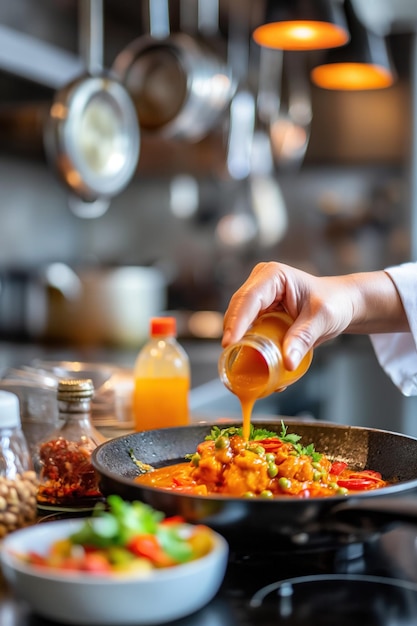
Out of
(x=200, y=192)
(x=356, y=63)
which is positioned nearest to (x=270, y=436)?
(x=356, y=63)

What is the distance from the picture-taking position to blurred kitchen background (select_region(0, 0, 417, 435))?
11.2 feet

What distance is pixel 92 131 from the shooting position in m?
3.02

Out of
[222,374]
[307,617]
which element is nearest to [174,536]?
[307,617]

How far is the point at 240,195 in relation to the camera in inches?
209

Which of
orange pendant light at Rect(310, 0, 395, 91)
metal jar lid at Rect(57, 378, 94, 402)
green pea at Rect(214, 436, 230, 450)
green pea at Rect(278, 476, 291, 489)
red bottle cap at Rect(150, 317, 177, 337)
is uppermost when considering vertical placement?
orange pendant light at Rect(310, 0, 395, 91)

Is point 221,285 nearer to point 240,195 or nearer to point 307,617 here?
point 240,195

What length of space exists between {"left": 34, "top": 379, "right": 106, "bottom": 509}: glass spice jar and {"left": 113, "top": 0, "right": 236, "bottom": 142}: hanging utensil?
203 centimetres

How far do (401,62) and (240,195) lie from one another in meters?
1.18

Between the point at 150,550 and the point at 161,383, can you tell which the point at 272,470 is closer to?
the point at 150,550

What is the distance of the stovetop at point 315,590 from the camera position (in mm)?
980

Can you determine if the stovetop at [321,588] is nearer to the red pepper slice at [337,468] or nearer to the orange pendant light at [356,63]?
the red pepper slice at [337,468]

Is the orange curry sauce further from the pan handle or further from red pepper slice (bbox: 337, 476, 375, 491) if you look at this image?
the pan handle

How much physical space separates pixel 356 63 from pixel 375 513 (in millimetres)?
1976

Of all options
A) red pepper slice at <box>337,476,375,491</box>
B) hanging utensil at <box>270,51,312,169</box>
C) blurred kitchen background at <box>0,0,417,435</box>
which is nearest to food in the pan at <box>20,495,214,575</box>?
red pepper slice at <box>337,476,375,491</box>
